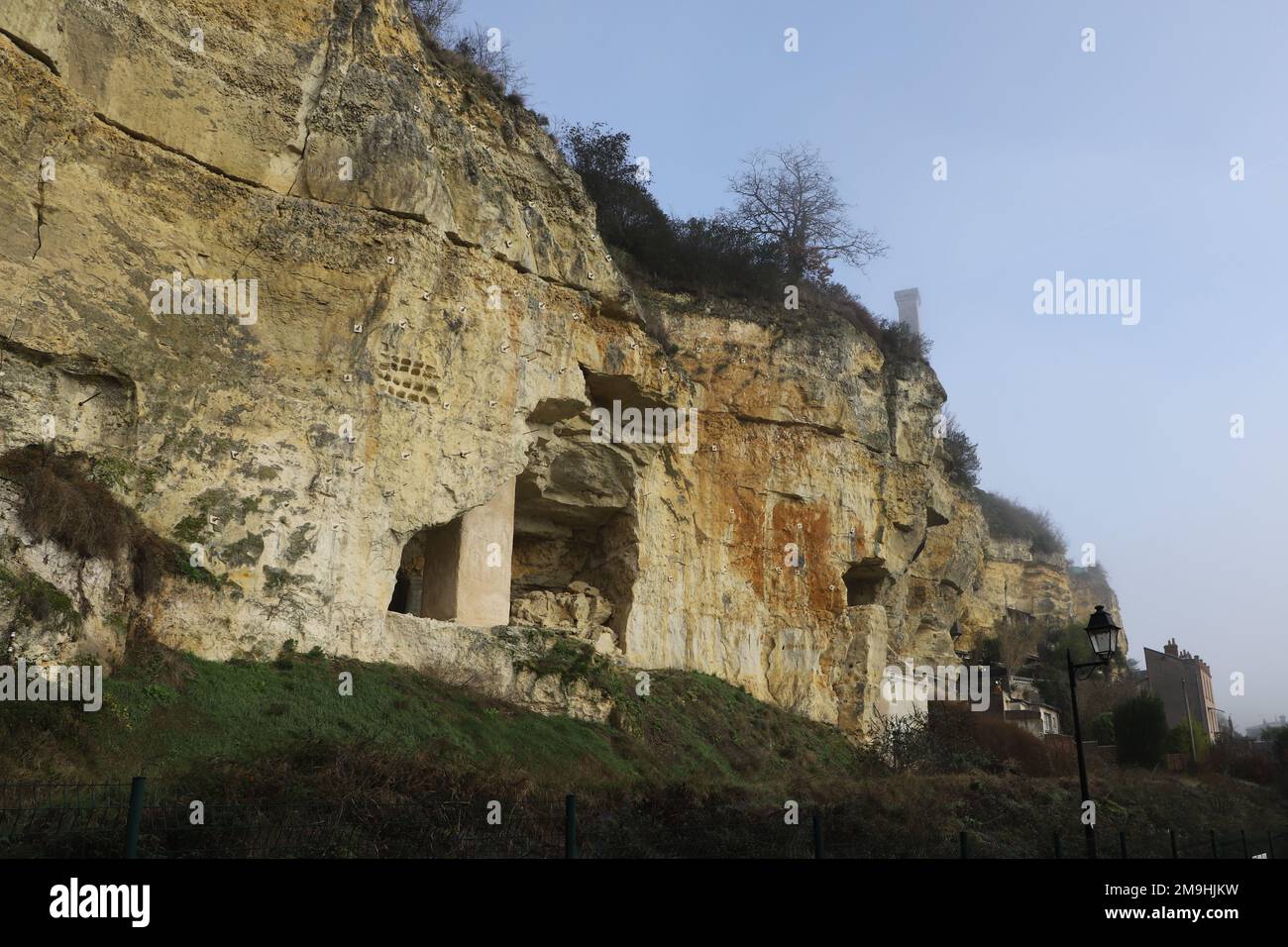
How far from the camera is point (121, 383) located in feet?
48.1

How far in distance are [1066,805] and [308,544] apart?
12936 millimetres

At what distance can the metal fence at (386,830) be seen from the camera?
8.20m

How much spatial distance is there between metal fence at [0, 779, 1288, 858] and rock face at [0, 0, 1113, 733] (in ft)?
11.3

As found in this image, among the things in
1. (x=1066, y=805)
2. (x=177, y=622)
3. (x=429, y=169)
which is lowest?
(x=1066, y=805)

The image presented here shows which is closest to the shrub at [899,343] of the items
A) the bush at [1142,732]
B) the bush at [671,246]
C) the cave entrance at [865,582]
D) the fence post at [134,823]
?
the bush at [671,246]

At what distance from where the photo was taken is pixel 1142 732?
31297 millimetres

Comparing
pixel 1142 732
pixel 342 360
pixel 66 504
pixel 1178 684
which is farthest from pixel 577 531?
pixel 1178 684

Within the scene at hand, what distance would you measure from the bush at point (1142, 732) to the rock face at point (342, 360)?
1109 cm

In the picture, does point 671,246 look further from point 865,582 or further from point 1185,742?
point 1185,742

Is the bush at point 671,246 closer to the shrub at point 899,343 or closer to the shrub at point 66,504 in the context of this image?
the shrub at point 899,343

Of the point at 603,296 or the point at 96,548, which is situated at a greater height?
the point at 603,296

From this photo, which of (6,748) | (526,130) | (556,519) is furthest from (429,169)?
(6,748)
